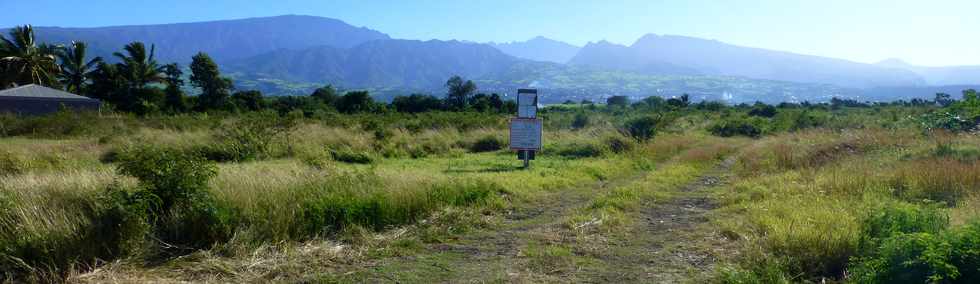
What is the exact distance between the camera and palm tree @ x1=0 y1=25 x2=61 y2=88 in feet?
132

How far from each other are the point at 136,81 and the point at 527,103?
44369 millimetres

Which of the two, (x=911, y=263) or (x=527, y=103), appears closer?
(x=911, y=263)

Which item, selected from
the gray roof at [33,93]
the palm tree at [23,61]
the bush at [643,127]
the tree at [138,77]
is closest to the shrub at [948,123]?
the bush at [643,127]

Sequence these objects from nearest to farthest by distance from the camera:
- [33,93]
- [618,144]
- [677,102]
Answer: [618,144], [33,93], [677,102]

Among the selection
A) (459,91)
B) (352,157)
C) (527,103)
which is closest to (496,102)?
(459,91)

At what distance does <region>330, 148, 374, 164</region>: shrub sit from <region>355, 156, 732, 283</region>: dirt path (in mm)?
8149

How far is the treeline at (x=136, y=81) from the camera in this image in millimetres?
41094

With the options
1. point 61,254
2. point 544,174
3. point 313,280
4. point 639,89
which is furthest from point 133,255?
point 639,89

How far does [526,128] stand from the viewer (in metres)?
13.2

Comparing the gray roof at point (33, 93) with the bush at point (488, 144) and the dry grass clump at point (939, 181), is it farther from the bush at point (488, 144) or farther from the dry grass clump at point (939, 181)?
the dry grass clump at point (939, 181)

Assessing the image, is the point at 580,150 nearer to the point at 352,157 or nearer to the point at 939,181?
the point at 352,157

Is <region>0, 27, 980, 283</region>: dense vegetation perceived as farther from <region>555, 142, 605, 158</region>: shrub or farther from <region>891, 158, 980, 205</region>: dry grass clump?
<region>555, 142, 605, 158</region>: shrub

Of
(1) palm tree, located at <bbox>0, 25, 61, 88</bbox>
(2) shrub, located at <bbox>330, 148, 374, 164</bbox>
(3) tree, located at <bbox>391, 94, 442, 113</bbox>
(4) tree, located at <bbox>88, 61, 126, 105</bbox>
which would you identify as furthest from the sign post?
(1) palm tree, located at <bbox>0, 25, 61, 88</bbox>

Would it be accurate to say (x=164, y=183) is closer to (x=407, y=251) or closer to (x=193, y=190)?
(x=193, y=190)
